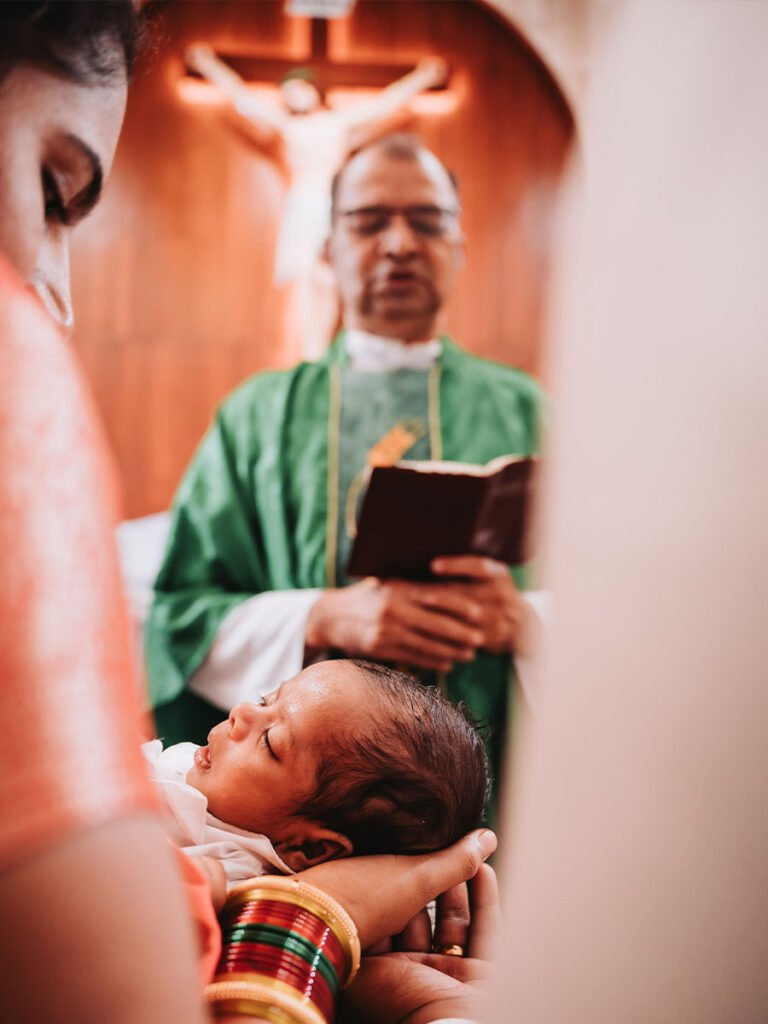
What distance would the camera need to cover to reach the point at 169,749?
75 cm

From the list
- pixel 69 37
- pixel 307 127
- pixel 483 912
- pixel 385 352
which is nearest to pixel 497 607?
pixel 385 352

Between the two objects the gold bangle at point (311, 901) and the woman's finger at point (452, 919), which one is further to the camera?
the woman's finger at point (452, 919)

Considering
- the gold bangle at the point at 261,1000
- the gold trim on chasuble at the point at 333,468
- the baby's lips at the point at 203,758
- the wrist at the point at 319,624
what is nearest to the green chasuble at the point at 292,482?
the gold trim on chasuble at the point at 333,468

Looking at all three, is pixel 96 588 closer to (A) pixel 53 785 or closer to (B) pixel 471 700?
(A) pixel 53 785

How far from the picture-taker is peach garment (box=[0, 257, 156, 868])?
0.40 m

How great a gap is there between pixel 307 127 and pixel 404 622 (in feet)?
5.97

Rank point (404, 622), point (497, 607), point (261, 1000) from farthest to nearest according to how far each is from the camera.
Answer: point (497, 607) → point (404, 622) → point (261, 1000)

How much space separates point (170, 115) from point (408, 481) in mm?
2020

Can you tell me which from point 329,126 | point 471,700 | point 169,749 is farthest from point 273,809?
point 329,126

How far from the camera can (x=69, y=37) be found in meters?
0.62

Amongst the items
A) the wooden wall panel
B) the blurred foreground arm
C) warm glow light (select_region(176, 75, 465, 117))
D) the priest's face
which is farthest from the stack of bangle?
warm glow light (select_region(176, 75, 465, 117))

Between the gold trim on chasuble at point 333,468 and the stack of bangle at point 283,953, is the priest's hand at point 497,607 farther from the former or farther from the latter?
the stack of bangle at point 283,953

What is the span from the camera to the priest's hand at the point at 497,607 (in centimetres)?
154

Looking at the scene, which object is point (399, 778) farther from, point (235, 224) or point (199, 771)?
point (235, 224)
